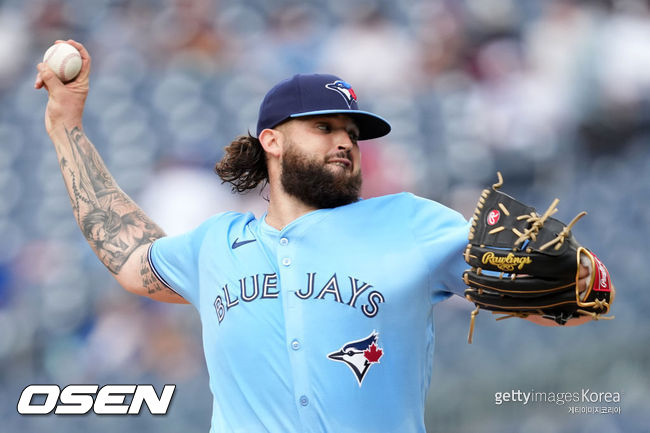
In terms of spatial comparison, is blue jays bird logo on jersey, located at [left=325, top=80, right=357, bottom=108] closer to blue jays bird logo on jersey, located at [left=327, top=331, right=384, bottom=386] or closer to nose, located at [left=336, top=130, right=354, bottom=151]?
nose, located at [left=336, top=130, right=354, bottom=151]

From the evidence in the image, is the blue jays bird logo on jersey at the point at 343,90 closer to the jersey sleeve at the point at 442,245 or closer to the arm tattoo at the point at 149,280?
the jersey sleeve at the point at 442,245

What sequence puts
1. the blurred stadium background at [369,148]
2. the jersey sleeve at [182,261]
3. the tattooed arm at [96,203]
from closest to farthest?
1. the jersey sleeve at [182,261]
2. the tattooed arm at [96,203]
3. the blurred stadium background at [369,148]

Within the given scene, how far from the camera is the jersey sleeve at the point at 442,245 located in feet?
7.32

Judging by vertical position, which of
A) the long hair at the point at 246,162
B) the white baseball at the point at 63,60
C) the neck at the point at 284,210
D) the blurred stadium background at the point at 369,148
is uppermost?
the white baseball at the point at 63,60

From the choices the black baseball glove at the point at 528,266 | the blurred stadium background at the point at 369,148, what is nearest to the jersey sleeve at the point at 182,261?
the black baseball glove at the point at 528,266

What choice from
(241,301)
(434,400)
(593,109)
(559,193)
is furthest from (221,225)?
(593,109)

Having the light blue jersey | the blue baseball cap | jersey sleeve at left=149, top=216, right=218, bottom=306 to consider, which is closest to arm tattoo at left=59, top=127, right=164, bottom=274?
jersey sleeve at left=149, top=216, right=218, bottom=306

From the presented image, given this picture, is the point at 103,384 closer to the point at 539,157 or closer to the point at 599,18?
the point at 539,157

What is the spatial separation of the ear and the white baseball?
752mm

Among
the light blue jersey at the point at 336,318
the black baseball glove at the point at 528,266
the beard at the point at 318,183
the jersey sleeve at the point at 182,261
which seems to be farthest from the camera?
the jersey sleeve at the point at 182,261

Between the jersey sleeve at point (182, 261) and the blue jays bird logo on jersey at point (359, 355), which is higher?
the jersey sleeve at point (182, 261)

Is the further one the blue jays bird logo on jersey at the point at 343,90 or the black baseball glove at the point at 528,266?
the blue jays bird logo on jersey at the point at 343,90

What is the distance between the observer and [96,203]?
282 cm

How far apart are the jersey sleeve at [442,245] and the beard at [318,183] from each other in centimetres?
24
